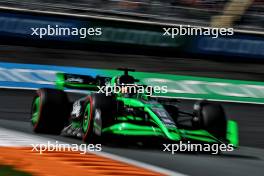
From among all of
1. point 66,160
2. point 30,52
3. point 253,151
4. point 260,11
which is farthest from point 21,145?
point 260,11

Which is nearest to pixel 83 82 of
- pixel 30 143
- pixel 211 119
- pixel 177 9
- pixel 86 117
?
pixel 86 117

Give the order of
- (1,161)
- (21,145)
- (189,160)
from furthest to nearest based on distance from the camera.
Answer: (189,160), (21,145), (1,161)

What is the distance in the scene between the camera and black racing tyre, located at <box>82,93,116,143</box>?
8.39 metres

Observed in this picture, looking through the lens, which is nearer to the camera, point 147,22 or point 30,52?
point 30,52

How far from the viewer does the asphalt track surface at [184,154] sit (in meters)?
7.40

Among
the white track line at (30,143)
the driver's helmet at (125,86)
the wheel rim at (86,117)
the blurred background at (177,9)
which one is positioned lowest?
the white track line at (30,143)

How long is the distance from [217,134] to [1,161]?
400cm

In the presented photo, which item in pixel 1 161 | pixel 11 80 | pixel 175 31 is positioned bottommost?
pixel 1 161

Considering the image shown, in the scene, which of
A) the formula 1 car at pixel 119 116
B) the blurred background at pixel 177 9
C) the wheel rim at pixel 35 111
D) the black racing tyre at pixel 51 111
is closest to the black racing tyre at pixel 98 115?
the formula 1 car at pixel 119 116

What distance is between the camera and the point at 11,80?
46.4 feet

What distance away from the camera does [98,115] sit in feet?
27.6

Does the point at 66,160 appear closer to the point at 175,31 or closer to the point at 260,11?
the point at 175,31

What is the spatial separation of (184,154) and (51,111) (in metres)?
2.01

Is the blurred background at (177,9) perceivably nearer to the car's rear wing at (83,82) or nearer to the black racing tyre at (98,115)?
the car's rear wing at (83,82)
